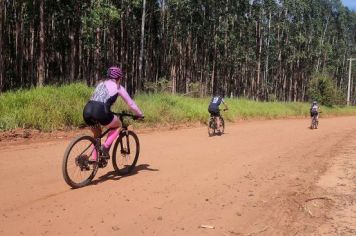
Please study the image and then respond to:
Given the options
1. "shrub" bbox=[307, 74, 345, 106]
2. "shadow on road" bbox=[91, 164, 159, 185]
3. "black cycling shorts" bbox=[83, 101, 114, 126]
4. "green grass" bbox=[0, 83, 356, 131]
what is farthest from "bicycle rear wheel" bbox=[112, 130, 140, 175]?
"shrub" bbox=[307, 74, 345, 106]

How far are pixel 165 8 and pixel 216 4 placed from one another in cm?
571

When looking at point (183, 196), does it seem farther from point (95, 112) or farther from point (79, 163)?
point (95, 112)

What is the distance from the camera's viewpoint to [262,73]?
230ft

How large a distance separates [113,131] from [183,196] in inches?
72.0

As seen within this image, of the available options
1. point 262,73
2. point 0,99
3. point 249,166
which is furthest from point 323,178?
point 262,73

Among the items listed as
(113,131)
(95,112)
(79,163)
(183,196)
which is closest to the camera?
(183,196)

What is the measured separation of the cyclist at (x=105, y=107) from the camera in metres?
7.75

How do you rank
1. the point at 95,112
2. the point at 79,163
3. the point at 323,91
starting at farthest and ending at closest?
the point at 323,91 < the point at 95,112 < the point at 79,163

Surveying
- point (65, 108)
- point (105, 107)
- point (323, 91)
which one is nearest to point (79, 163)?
point (105, 107)

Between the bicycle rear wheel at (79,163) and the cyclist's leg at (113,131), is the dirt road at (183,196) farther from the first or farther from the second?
the cyclist's leg at (113,131)

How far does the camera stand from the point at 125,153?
8.92 metres

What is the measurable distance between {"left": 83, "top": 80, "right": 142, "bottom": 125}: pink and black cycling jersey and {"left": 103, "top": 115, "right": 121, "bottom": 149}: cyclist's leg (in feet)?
0.42

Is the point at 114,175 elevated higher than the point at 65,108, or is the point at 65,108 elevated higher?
the point at 65,108

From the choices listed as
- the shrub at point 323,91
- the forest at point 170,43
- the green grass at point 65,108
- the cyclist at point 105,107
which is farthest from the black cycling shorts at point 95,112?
the shrub at point 323,91
